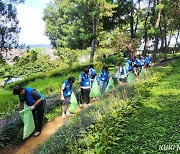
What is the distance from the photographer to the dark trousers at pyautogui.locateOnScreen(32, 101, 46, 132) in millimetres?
8148

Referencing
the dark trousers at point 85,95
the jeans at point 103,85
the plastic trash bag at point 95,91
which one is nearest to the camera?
the dark trousers at point 85,95

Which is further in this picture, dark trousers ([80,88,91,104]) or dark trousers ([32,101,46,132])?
dark trousers ([80,88,91,104])

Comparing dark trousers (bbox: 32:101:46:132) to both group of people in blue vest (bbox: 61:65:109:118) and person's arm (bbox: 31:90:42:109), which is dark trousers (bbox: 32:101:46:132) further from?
group of people in blue vest (bbox: 61:65:109:118)

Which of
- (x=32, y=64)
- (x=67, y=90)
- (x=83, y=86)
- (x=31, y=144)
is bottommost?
(x=32, y=64)

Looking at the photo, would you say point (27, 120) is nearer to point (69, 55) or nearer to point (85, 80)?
point (85, 80)

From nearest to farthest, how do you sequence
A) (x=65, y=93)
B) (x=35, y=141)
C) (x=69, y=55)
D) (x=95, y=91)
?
(x=35, y=141) < (x=65, y=93) < (x=95, y=91) < (x=69, y=55)

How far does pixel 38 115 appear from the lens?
325 inches

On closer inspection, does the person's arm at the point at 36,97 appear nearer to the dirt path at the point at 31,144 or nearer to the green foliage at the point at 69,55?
the dirt path at the point at 31,144

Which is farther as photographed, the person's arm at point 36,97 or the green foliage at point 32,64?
the green foliage at point 32,64

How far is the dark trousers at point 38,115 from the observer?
8148mm

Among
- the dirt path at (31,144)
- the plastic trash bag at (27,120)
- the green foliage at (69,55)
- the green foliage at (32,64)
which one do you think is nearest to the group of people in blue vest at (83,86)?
the dirt path at (31,144)

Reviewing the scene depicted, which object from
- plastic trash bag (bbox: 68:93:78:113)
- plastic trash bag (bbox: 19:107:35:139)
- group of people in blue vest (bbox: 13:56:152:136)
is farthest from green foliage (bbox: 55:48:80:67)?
plastic trash bag (bbox: 19:107:35:139)

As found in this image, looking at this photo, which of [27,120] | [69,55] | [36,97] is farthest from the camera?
[69,55]

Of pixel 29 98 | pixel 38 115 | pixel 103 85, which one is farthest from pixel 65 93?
pixel 103 85
